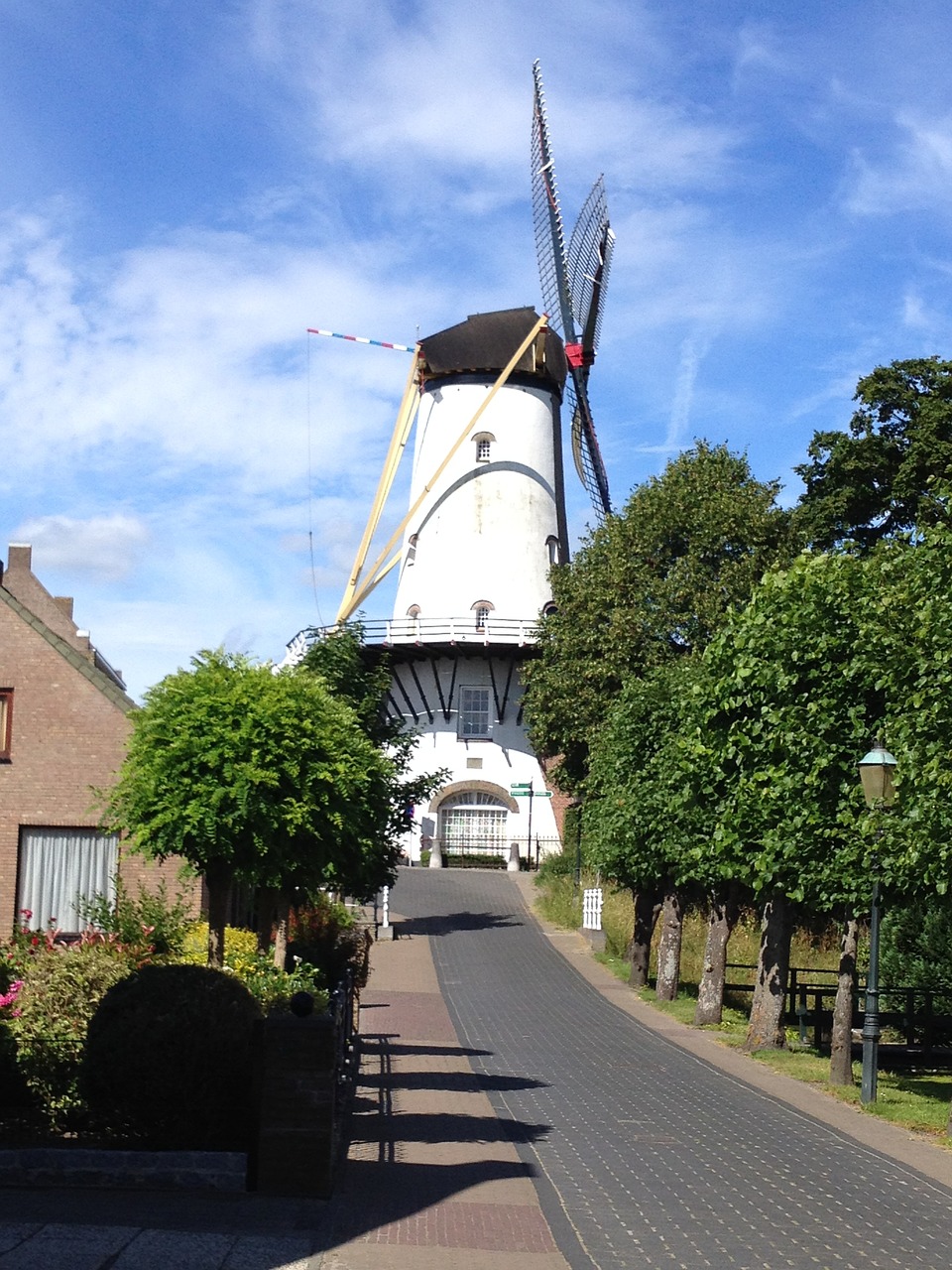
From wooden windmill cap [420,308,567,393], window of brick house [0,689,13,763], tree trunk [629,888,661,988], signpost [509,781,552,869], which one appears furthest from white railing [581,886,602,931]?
wooden windmill cap [420,308,567,393]

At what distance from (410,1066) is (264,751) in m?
4.92

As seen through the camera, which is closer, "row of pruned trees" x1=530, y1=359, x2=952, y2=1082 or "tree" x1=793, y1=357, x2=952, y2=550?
"row of pruned trees" x1=530, y1=359, x2=952, y2=1082

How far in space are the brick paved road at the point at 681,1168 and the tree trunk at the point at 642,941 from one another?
25.5ft

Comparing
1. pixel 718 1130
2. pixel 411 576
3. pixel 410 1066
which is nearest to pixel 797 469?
pixel 411 576

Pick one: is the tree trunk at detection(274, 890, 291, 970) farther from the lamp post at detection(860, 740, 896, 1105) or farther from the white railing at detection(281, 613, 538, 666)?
the white railing at detection(281, 613, 538, 666)

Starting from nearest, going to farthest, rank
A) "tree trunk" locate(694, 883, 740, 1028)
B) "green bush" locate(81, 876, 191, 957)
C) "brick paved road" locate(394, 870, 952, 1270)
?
"brick paved road" locate(394, 870, 952, 1270) < "green bush" locate(81, 876, 191, 957) < "tree trunk" locate(694, 883, 740, 1028)

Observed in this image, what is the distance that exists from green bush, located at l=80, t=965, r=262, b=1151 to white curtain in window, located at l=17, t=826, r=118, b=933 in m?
14.2

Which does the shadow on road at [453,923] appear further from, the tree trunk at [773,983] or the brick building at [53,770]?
the tree trunk at [773,983]

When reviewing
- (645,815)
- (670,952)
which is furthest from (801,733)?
(670,952)

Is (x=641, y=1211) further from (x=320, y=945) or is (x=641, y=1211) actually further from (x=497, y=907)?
(x=497, y=907)

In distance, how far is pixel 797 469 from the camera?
44219 mm

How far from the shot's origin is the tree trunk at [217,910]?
16766 mm

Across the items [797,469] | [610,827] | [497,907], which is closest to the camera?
[610,827]

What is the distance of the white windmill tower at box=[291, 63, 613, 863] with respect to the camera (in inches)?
2496
